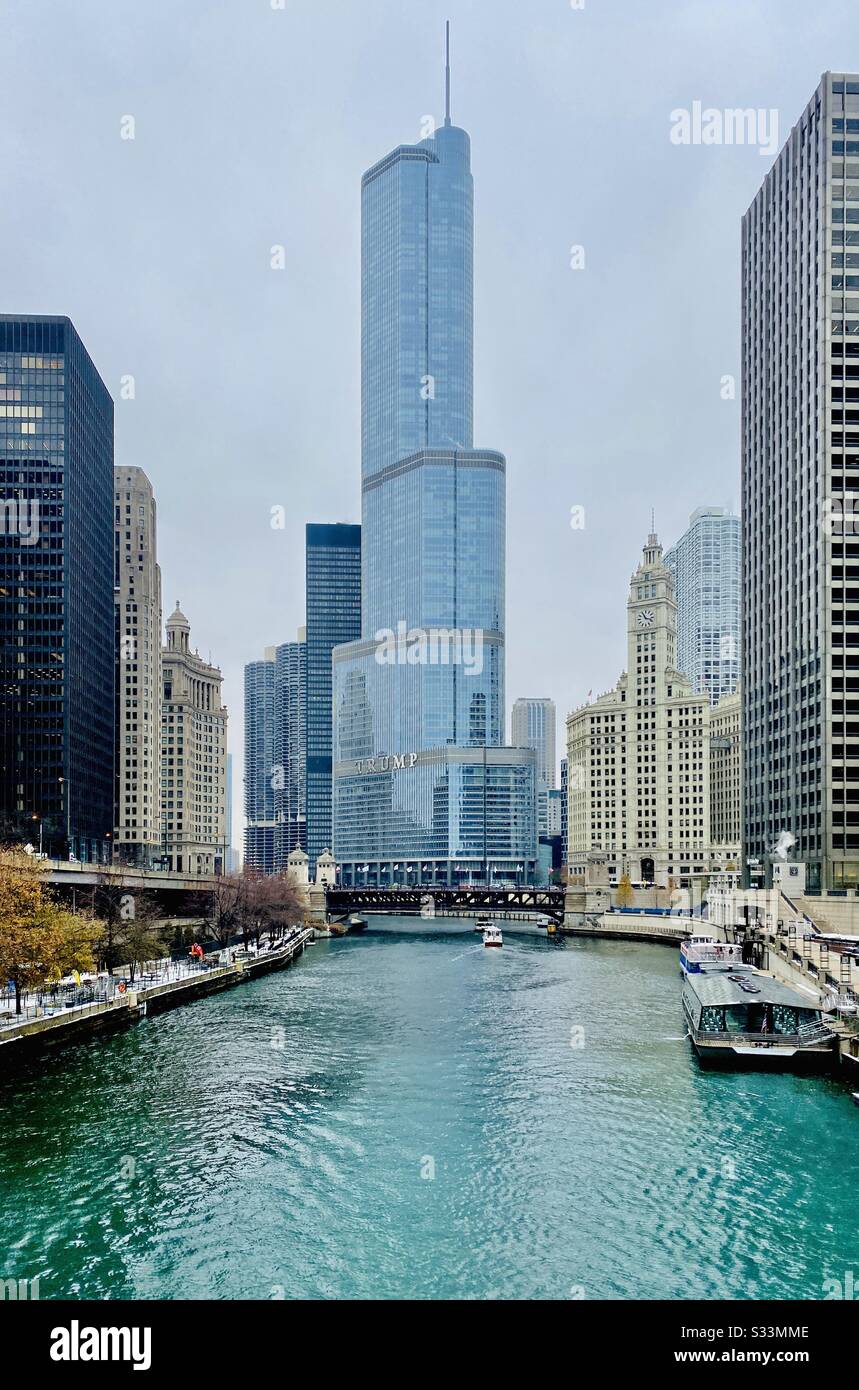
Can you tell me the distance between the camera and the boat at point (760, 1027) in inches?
2036

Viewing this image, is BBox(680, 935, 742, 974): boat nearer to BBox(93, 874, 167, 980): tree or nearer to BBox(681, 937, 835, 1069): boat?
BBox(681, 937, 835, 1069): boat

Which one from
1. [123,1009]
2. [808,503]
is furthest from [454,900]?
[123,1009]

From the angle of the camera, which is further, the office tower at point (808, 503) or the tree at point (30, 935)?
the office tower at point (808, 503)

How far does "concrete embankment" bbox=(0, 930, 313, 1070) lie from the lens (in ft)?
173

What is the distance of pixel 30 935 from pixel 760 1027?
37196mm

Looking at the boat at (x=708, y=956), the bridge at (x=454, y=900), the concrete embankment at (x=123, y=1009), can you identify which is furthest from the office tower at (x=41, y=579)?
the boat at (x=708, y=956)

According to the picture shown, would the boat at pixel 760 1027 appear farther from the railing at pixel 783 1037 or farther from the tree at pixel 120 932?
the tree at pixel 120 932

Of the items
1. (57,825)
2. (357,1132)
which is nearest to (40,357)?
(57,825)

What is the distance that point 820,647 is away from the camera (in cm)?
10269

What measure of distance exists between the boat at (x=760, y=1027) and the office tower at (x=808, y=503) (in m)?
44.9

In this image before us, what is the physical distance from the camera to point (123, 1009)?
66.3m

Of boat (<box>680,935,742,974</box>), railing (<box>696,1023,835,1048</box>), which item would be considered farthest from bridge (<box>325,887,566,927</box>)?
railing (<box>696,1023,835,1048</box>)

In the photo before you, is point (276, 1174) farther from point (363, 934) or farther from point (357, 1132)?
point (363, 934)

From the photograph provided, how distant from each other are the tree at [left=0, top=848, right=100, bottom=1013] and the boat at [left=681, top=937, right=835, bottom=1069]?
3418 centimetres
